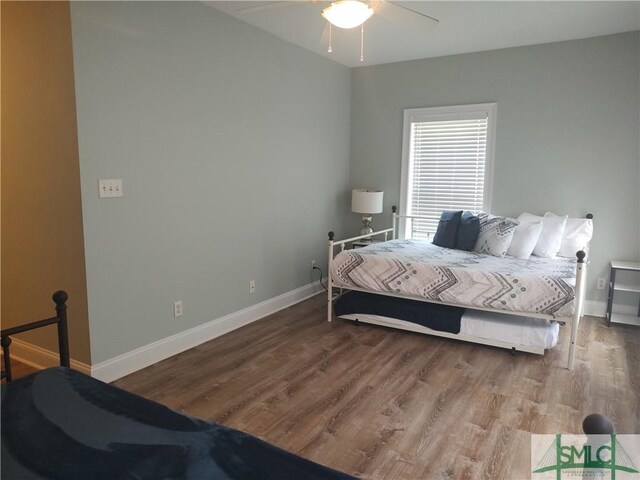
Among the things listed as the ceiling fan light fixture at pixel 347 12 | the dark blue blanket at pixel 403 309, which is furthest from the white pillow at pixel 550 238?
the ceiling fan light fixture at pixel 347 12

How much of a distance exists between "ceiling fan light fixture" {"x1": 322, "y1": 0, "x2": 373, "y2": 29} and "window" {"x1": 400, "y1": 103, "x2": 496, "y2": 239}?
2625 millimetres

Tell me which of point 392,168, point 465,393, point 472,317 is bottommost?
point 465,393

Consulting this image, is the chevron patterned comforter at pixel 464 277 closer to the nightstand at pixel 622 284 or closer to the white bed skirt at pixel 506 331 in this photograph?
the white bed skirt at pixel 506 331

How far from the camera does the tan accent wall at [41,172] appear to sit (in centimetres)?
256

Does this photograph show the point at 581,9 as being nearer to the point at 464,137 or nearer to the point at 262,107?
the point at 464,137

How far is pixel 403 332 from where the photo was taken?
12.3 ft

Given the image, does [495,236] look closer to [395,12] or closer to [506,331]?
[506,331]

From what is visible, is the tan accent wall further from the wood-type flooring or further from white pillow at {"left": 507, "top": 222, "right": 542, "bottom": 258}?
white pillow at {"left": 507, "top": 222, "right": 542, "bottom": 258}

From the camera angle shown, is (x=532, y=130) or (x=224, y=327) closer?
(x=224, y=327)

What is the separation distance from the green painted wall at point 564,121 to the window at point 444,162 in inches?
4.4

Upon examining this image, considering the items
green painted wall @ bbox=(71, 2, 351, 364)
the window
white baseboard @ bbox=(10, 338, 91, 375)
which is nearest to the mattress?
the window

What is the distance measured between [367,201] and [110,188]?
282 centimetres

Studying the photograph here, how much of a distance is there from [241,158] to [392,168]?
208cm

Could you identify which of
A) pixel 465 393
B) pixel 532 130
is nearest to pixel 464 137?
pixel 532 130
